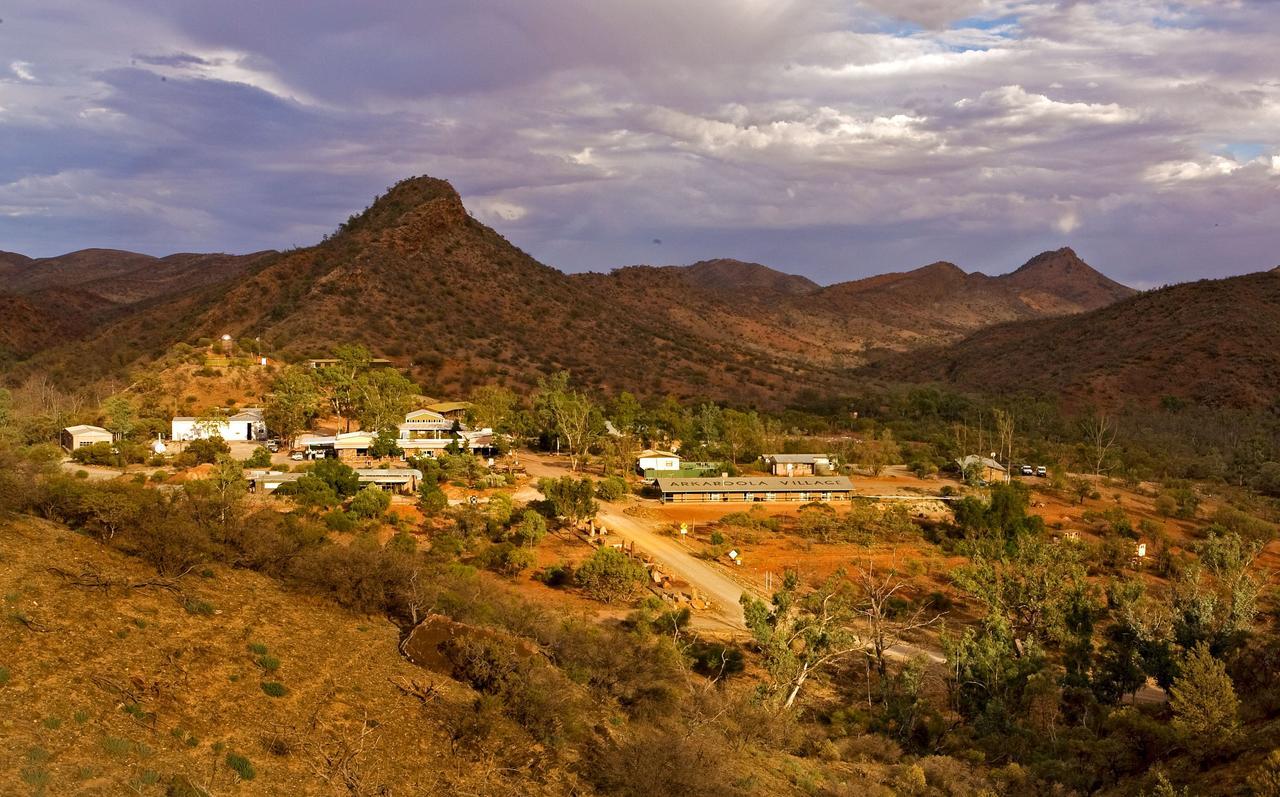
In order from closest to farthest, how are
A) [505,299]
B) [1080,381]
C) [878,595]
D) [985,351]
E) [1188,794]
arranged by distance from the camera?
[1188,794] < [878,595] < [1080,381] < [505,299] < [985,351]

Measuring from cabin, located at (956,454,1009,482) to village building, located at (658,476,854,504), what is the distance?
31.4 feet

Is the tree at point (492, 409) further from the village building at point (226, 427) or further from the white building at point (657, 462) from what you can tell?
the village building at point (226, 427)

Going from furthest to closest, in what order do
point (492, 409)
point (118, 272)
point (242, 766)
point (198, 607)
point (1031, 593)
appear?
point (118, 272) → point (492, 409) → point (1031, 593) → point (198, 607) → point (242, 766)

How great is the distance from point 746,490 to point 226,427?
3143cm

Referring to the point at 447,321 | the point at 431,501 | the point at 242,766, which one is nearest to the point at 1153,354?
the point at 447,321

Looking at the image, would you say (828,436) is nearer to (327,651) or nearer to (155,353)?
(327,651)

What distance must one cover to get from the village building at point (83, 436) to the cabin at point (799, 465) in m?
37.2

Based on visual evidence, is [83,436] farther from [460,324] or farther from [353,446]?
[460,324]

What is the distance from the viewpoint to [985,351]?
116 m

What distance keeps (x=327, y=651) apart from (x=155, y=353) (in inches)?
2780

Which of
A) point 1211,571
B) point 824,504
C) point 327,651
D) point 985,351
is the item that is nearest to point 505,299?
point 824,504

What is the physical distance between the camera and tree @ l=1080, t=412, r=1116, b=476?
183 feet

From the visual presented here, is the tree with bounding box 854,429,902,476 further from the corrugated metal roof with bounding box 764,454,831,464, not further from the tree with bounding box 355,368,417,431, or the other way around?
the tree with bounding box 355,368,417,431

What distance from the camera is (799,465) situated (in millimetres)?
50844
